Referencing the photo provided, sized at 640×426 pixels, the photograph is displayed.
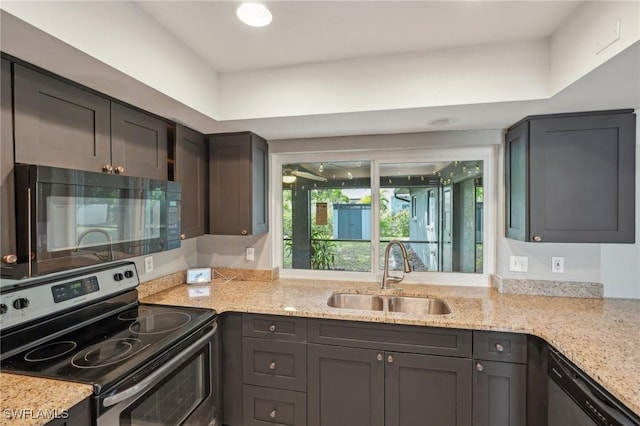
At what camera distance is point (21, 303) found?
1.32 metres

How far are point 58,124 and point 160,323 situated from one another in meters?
1.06

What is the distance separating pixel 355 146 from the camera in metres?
2.53

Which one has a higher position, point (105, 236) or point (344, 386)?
point (105, 236)

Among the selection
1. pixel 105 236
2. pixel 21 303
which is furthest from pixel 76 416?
pixel 105 236

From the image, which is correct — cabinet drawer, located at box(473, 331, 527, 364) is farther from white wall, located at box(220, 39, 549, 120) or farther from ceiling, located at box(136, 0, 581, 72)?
ceiling, located at box(136, 0, 581, 72)

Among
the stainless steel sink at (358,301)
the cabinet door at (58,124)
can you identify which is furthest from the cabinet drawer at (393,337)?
the cabinet door at (58,124)

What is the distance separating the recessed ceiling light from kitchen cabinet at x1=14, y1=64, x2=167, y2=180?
0.79 meters

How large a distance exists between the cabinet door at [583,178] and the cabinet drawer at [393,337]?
32.8 inches

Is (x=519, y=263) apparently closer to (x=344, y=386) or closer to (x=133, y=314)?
(x=344, y=386)

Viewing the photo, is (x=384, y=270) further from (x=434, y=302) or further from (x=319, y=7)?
(x=319, y=7)

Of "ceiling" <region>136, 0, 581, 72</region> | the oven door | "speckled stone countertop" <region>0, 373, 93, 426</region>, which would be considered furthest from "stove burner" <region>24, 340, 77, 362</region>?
"ceiling" <region>136, 0, 581, 72</region>

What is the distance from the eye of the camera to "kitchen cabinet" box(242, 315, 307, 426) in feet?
6.24

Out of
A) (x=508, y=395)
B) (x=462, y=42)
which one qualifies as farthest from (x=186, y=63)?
(x=508, y=395)

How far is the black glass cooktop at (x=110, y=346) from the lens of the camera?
1189 mm
